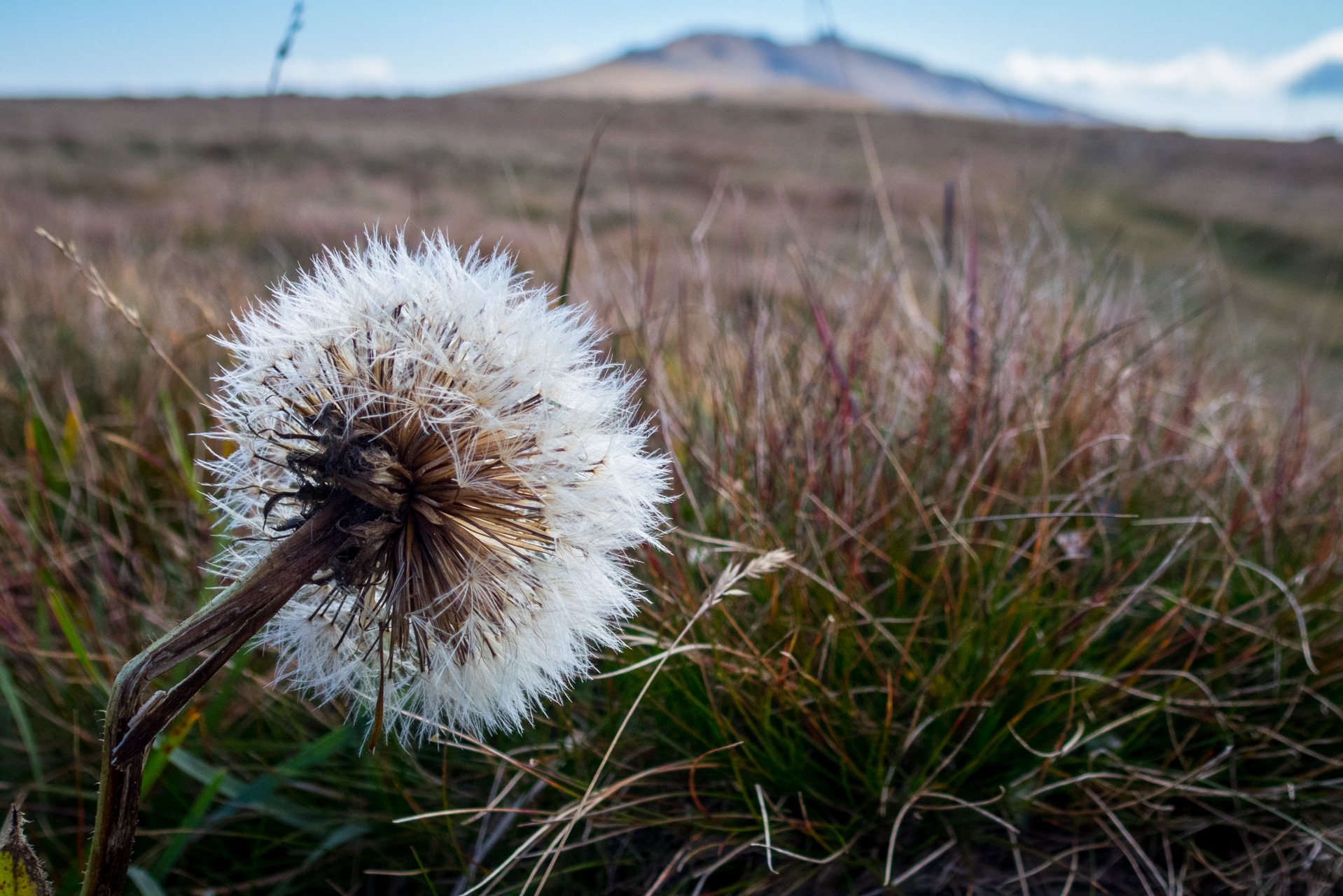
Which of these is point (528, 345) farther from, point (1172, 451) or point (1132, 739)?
point (1172, 451)

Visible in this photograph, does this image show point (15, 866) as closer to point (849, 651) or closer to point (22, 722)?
point (22, 722)

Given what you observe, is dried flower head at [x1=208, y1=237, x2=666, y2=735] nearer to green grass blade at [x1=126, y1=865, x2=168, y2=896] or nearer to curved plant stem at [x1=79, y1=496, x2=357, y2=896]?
curved plant stem at [x1=79, y1=496, x2=357, y2=896]

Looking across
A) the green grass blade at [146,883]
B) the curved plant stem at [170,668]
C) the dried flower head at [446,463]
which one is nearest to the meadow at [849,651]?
the green grass blade at [146,883]

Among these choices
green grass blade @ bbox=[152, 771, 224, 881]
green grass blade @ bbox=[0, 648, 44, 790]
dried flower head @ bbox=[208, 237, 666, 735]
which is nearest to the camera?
dried flower head @ bbox=[208, 237, 666, 735]

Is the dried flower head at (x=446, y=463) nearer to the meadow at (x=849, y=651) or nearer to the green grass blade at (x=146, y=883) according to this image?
the meadow at (x=849, y=651)

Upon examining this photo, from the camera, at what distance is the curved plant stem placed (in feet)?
2.54

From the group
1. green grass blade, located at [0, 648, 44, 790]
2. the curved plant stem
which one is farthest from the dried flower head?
green grass blade, located at [0, 648, 44, 790]

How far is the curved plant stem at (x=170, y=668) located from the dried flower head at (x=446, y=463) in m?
0.05

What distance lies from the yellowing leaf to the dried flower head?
0.32 meters

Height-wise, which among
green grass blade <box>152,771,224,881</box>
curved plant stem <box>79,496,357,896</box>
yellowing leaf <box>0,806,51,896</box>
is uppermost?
curved plant stem <box>79,496,357,896</box>

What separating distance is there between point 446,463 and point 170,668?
34 centimetres

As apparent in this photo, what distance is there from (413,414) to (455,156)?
2619 centimetres

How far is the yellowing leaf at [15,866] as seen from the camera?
83 centimetres

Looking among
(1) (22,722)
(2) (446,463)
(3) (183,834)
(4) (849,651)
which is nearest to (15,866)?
(2) (446,463)
